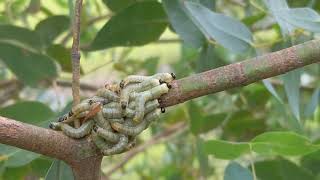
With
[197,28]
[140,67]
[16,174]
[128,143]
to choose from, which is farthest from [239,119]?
[128,143]

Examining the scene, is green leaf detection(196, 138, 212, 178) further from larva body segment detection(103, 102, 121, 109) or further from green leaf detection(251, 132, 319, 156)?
larva body segment detection(103, 102, 121, 109)

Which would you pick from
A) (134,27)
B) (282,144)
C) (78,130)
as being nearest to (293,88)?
(282,144)

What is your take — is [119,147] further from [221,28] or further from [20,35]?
[20,35]

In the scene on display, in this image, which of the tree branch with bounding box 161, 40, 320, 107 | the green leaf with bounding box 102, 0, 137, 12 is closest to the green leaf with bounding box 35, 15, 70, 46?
the green leaf with bounding box 102, 0, 137, 12

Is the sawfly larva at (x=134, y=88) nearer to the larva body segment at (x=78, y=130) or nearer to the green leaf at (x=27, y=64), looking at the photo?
the larva body segment at (x=78, y=130)

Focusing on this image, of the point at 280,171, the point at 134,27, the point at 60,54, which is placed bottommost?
the point at 280,171

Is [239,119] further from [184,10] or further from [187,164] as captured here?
[184,10]
